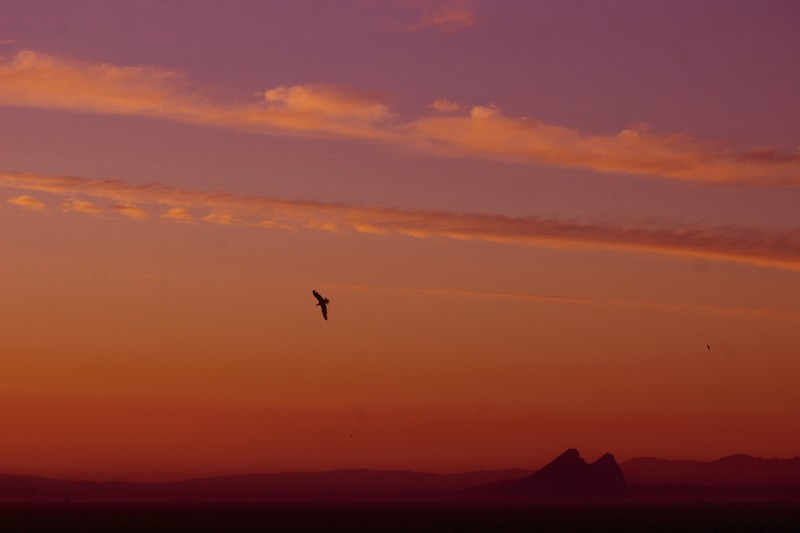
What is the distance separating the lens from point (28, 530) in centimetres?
17462

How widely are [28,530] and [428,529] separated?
52.3 meters

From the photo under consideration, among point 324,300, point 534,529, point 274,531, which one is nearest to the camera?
point 324,300

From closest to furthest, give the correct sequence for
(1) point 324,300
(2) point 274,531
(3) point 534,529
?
(1) point 324,300 → (2) point 274,531 → (3) point 534,529

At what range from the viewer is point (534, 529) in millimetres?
184125

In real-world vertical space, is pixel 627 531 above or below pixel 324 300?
below

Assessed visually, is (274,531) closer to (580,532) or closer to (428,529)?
(428,529)

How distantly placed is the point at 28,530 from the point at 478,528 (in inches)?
2371

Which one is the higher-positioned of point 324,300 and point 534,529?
point 324,300

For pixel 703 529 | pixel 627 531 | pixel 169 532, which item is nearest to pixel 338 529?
pixel 169 532

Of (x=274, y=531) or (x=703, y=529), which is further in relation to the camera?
(x=703, y=529)

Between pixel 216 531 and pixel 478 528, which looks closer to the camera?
pixel 216 531

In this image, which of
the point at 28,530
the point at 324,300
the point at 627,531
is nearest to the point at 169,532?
the point at 28,530

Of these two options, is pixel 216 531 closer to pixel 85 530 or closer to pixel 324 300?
pixel 85 530

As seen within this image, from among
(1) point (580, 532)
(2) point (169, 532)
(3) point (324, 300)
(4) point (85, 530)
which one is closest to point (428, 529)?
(1) point (580, 532)
